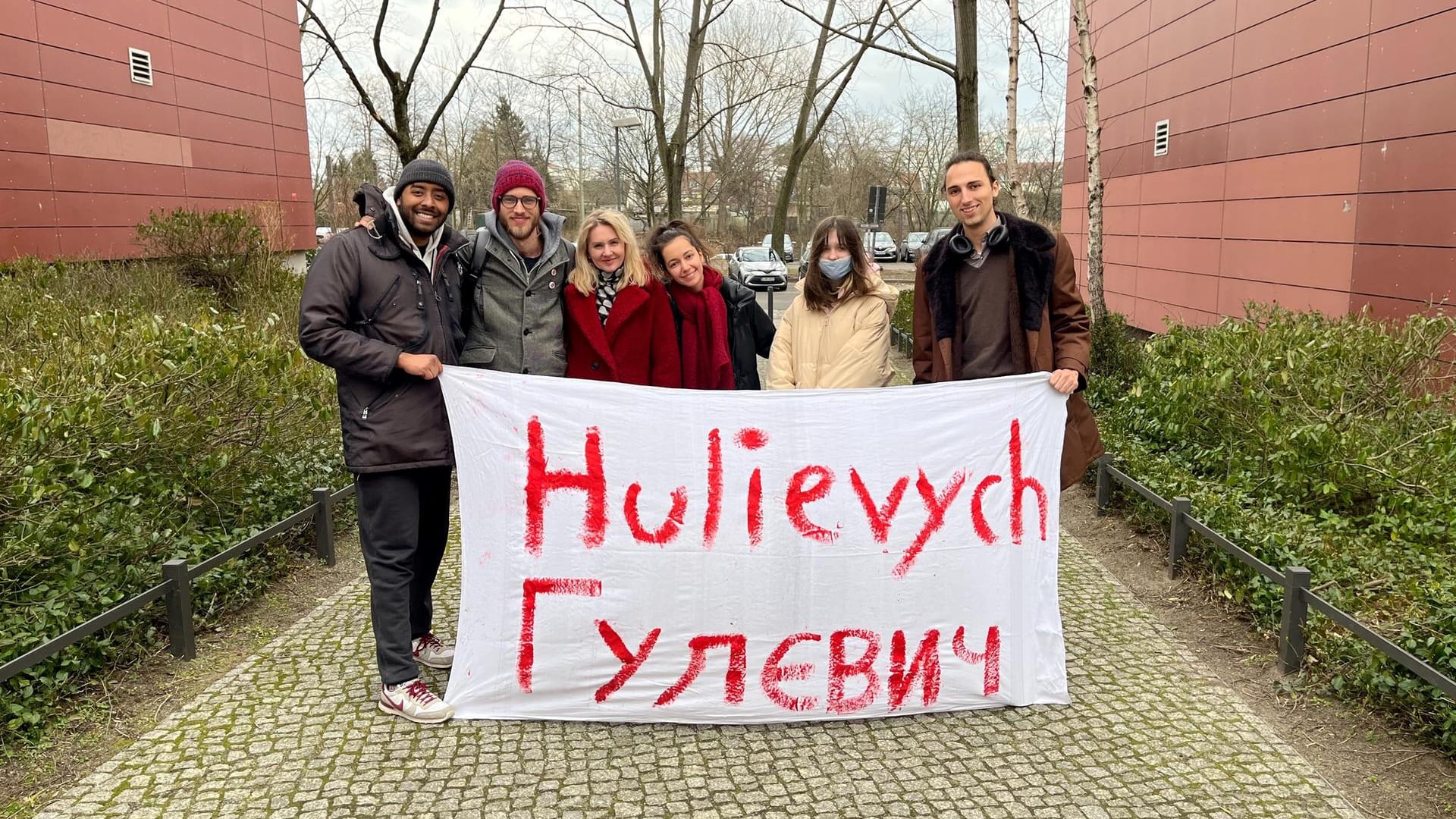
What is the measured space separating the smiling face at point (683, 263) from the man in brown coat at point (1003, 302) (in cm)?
90

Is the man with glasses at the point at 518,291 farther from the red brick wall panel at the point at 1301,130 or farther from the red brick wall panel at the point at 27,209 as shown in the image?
the red brick wall panel at the point at 27,209

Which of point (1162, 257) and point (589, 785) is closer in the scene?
point (589, 785)

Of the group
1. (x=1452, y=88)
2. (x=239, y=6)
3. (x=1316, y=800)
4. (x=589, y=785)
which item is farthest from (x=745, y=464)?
(x=239, y=6)

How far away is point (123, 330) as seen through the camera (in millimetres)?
5555

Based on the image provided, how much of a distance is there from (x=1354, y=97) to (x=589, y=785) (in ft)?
37.9

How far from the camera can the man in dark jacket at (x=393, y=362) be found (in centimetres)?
337

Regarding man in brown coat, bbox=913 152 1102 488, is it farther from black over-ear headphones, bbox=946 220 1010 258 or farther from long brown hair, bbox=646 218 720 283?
long brown hair, bbox=646 218 720 283

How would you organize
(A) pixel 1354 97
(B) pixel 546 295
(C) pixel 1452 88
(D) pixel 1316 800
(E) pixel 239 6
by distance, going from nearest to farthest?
(D) pixel 1316 800, (B) pixel 546 295, (C) pixel 1452 88, (A) pixel 1354 97, (E) pixel 239 6

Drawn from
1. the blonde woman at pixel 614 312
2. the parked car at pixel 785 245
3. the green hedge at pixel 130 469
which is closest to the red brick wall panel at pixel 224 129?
the parked car at pixel 785 245

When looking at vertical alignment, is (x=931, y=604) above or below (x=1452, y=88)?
below

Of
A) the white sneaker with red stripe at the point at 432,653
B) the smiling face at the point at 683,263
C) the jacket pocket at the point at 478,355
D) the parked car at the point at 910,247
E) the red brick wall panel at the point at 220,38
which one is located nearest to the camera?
the jacket pocket at the point at 478,355

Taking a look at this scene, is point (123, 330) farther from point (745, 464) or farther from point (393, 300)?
point (745, 464)

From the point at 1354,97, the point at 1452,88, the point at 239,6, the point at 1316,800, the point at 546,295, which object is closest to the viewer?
the point at 1316,800

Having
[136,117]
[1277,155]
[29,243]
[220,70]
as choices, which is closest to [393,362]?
[1277,155]
